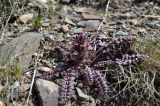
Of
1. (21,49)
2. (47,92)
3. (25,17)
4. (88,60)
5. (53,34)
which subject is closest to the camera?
(47,92)

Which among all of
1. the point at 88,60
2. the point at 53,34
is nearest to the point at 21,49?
the point at 53,34

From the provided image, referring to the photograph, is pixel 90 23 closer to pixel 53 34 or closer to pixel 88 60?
pixel 53 34

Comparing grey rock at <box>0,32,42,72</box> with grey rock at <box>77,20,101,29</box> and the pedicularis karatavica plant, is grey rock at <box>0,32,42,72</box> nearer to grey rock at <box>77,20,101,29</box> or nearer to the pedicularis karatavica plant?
the pedicularis karatavica plant

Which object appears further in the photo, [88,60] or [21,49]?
[21,49]

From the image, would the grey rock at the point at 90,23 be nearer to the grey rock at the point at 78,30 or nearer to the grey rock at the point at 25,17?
the grey rock at the point at 78,30

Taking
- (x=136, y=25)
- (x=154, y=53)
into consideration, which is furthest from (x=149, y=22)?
(x=154, y=53)

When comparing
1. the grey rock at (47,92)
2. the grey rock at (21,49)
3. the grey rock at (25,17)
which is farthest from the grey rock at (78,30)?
the grey rock at (47,92)

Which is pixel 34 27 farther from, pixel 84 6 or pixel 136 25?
pixel 136 25
